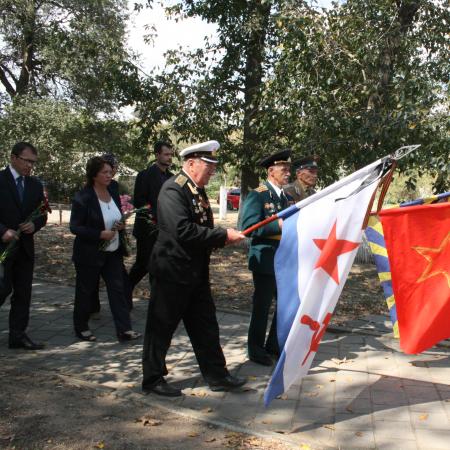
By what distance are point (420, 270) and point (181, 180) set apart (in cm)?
204

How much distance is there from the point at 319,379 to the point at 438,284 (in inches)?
50.6

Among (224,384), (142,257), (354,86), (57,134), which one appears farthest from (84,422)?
(57,134)

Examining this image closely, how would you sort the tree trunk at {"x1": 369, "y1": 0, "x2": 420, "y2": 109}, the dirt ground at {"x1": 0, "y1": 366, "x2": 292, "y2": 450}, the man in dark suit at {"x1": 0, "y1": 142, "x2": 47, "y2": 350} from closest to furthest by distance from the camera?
the dirt ground at {"x1": 0, "y1": 366, "x2": 292, "y2": 450} → the man in dark suit at {"x1": 0, "y1": 142, "x2": 47, "y2": 350} → the tree trunk at {"x1": 369, "y1": 0, "x2": 420, "y2": 109}

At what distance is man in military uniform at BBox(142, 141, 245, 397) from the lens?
4297 millimetres

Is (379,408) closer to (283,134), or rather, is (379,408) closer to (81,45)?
(283,134)

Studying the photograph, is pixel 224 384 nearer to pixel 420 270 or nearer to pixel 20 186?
pixel 420 270

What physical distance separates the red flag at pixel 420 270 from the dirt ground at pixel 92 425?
1.55 meters

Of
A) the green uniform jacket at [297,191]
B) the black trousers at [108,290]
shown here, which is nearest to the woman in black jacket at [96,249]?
the black trousers at [108,290]

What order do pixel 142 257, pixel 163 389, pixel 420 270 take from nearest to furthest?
pixel 163 389 < pixel 420 270 < pixel 142 257

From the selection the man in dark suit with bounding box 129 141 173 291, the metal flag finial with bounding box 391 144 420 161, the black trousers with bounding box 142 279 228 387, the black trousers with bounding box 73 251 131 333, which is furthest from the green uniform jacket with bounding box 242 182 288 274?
the man in dark suit with bounding box 129 141 173 291

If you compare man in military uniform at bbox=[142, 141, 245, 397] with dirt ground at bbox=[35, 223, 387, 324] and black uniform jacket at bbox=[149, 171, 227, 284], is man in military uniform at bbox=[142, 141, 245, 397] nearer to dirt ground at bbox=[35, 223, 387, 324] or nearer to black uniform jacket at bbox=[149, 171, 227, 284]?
black uniform jacket at bbox=[149, 171, 227, 284]

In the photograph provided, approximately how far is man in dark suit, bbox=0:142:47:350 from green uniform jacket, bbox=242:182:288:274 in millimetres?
2088

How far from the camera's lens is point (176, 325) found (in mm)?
4559

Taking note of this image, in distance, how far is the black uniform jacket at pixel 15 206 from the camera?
214 inches
